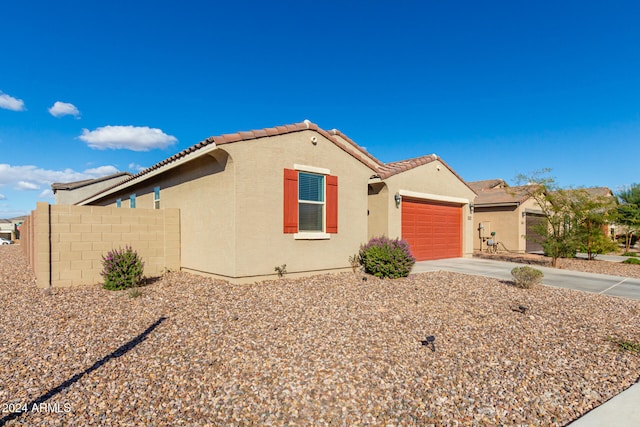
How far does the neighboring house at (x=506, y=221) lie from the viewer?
707 inches

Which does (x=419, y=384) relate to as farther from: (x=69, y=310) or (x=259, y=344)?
(x=69, y=310)

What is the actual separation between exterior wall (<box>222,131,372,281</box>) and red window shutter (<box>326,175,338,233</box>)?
0.18 meters

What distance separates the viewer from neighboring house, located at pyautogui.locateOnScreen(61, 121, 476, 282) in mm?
7789

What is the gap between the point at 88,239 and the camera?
321 inches

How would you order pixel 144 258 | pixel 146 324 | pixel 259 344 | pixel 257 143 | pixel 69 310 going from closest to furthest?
pixel 259 344
pixel 146 324
pixel 69 310
pixel 257 143
pixel 144 258

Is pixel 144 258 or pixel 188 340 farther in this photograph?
pixel 144 258

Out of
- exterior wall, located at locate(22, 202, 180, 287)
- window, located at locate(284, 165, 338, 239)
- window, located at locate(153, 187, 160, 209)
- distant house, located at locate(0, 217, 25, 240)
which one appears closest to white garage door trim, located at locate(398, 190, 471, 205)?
window, located at locate(284, 165, 338, 239)

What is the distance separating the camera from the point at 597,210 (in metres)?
14.2

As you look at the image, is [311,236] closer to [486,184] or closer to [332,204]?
[332,204]

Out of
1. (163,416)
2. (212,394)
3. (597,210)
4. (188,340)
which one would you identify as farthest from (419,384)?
(597,210)

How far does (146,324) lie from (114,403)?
6.82ft

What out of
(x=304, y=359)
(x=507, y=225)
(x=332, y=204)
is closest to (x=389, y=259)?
(x=332, y=204)

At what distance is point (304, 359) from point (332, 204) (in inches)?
226

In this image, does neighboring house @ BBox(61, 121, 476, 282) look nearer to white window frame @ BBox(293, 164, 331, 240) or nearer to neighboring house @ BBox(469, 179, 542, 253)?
white window frame @ BBox(293, 164, 331, 240)
